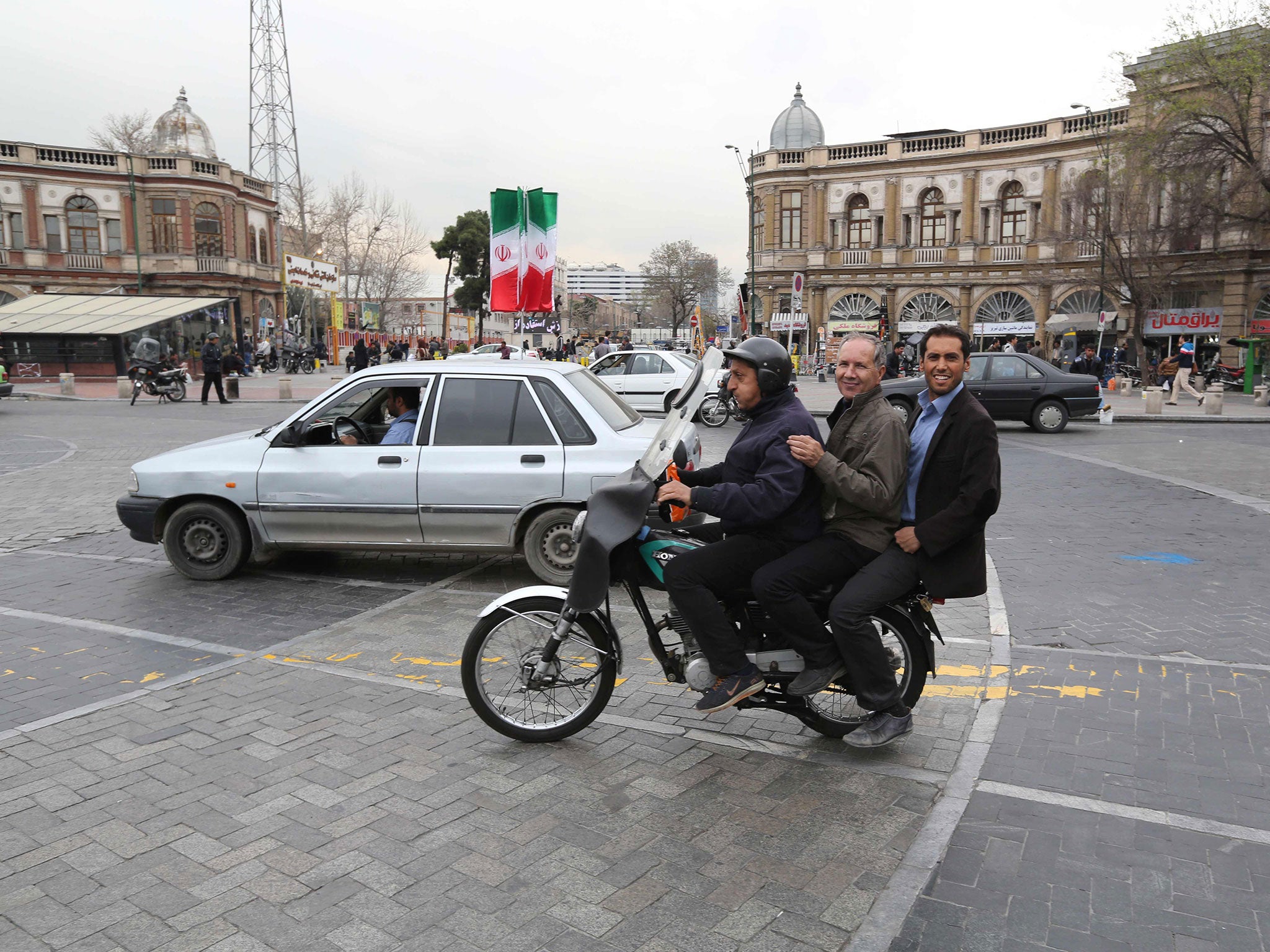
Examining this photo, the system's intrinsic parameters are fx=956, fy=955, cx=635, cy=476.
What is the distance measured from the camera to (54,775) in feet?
13.2

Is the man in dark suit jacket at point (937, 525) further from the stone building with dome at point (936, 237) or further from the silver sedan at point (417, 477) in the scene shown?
the stone building with dome at point (936, 237)

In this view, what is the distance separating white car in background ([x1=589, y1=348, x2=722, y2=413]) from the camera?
64.2ft

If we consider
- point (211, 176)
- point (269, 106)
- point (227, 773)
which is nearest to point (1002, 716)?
point (227, 773)

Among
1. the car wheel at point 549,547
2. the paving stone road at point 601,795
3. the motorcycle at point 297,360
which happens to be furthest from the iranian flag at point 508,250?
the motorcycle at point 297,360

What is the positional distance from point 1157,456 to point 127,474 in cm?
1506

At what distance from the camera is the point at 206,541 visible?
734 centimetres

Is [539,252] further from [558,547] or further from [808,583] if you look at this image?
[808,583]

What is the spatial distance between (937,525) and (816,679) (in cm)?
83

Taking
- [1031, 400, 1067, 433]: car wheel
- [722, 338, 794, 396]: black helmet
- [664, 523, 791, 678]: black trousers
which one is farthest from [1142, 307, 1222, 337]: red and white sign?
[664, 523, 791, 678]: black trousers

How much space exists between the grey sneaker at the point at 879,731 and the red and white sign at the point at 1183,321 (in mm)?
43184

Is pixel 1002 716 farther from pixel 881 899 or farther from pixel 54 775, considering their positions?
pixel 54 775

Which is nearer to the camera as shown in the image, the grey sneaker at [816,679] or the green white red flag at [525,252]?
the grey sneaker at [816,679]

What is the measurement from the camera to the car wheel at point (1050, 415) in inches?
738

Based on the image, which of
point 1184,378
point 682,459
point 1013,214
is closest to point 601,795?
point 682,459
